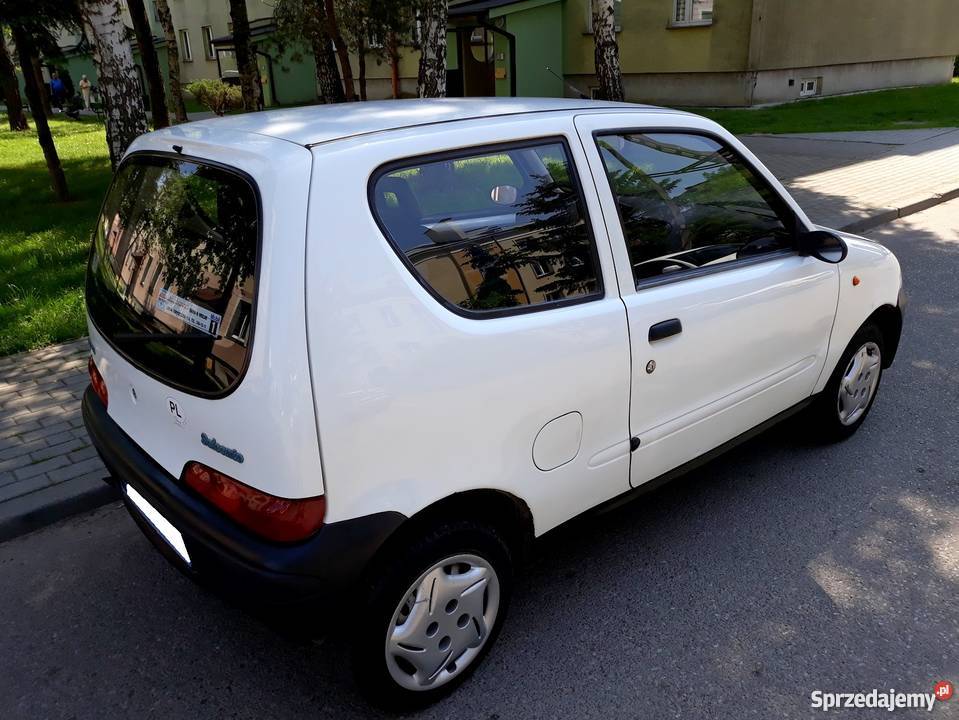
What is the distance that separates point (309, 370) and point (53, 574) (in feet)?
6.91

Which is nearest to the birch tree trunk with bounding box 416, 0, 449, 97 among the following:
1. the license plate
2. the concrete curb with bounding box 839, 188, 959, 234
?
the concrete curb with bounding box 839, 188, 959, 234

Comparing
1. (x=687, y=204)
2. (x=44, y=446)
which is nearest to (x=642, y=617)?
(x=687, y=204)

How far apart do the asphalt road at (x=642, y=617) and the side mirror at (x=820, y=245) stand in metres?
1.13

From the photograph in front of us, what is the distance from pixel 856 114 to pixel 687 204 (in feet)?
53.1

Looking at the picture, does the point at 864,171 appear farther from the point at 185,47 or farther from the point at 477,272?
the point at 185,47

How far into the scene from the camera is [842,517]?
3.44 metres

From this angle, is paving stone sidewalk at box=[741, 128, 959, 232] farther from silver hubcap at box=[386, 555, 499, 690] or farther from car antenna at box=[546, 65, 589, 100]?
car antenna at box=[546, 65, 589, 100]

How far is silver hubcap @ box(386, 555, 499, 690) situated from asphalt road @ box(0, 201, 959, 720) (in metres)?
0.15

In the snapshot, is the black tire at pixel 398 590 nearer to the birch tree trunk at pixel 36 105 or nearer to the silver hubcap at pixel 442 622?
the silver hubcap at pixel 442 622

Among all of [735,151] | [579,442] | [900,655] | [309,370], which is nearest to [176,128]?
[309,370]

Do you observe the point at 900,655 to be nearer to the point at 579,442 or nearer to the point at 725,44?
the point at 579,442

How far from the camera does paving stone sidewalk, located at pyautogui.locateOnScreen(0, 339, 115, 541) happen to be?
3670mm

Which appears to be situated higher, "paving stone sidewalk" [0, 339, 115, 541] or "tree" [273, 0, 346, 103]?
"tree" [273, 0, 346, 103]

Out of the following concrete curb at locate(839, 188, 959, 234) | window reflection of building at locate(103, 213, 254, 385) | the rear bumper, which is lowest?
concrete curb at locate(839, 188, 959, 234)
